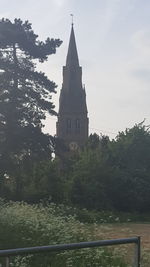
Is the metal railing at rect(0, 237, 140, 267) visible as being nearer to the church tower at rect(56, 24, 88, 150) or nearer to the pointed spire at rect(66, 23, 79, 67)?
the church tower at rect(56, 24, 88, 150)

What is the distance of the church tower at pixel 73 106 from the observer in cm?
8319

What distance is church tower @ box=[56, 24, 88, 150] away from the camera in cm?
8319

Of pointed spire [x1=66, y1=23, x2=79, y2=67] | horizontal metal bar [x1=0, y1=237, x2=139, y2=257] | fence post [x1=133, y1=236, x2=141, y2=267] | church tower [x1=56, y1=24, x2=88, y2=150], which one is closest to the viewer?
horizontal metal bar [x1=0, y1=237, x2=139, y2=257]

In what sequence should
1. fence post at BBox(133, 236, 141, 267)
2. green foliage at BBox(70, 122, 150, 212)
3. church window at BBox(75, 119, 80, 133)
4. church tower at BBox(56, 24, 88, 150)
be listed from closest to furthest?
fence post at BBox(133, 236, 141, 267)
green foliage at BBox(70, 122, 150, 212)
church tower at BBox(56, 24, 88, 150)
church window at BBox(75, 119, 80, 133)

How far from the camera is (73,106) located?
83500 mm

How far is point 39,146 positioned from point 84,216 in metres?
12.3

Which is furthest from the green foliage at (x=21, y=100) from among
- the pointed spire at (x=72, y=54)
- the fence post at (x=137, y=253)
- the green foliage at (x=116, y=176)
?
the pointed spire at (x=72, y=54)

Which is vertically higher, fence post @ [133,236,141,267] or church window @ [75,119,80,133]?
church window @ [75,119,80,133]

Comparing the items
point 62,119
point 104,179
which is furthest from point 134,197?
point 62,119

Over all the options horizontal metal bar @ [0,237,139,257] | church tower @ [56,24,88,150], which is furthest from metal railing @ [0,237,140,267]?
church tower @ [56,24,88,150]

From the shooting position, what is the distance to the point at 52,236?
39.0 ft

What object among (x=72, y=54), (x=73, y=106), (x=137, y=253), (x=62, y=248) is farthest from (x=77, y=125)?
(x=62, y=248)

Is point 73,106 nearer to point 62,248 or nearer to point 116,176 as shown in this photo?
point 116,176

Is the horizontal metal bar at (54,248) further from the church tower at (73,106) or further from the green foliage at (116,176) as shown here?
the church tower at (73,106)
